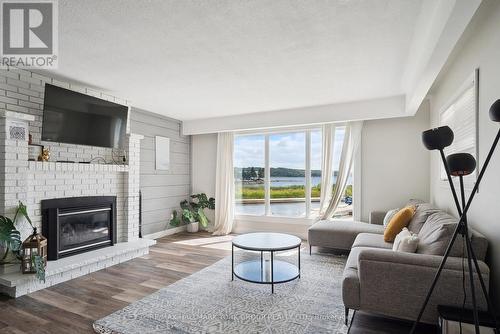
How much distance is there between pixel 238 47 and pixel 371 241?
267cm

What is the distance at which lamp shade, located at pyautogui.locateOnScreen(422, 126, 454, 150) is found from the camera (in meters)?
1.66

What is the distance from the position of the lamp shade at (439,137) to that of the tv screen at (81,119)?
12.6 feet

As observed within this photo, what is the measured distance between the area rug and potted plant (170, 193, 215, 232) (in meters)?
2.41

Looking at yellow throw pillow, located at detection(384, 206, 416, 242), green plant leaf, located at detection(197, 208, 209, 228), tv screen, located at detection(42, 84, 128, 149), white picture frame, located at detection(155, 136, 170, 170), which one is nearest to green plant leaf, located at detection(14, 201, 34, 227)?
tv screen, located at detection(42, 84, 128, 149)

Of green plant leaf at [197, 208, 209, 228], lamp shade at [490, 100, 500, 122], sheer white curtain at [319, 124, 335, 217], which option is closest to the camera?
lamp shade at [490, 100, 500, 122]

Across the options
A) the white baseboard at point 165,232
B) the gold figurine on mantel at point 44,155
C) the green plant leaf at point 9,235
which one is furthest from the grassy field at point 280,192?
the green plant leaf at point 9,235

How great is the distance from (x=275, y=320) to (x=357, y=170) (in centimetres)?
331

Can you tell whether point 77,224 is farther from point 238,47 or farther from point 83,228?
point 238,47

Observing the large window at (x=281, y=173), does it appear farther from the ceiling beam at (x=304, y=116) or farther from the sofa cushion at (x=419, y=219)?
the sofa cushion at (x=419, y=219)

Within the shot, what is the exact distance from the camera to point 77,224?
377cm

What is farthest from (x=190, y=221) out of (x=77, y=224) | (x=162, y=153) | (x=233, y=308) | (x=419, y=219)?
(x=419, y=219)

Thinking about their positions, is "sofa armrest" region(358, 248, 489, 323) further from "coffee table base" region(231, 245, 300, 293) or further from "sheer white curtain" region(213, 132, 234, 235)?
"sheer white curtain" region(213, 132, 234, 235)

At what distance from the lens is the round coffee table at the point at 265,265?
2990 mm

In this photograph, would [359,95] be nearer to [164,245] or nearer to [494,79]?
[494,79]
